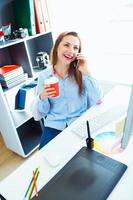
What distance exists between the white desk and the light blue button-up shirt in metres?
0.34

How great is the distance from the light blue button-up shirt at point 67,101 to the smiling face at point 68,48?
0.14 meters

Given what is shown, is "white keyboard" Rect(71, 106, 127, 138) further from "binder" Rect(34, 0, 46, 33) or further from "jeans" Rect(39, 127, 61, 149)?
"binder" Rect(34, 0, 46, 33)

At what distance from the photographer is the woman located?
1.51m

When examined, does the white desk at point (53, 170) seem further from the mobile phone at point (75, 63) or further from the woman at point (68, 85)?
the mobile phone at point (75, 63)

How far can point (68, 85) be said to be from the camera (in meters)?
1.55

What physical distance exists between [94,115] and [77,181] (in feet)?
1.86

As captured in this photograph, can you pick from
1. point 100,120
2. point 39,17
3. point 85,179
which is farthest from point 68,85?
point 39,17

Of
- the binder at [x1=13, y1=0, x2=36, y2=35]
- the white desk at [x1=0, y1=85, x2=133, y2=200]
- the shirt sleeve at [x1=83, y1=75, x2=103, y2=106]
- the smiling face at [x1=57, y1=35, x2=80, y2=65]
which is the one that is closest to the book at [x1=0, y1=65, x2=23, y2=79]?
the binder at [x1=13, y1=0, x2=36, y2=35]

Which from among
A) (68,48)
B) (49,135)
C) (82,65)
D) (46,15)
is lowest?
(49,135)

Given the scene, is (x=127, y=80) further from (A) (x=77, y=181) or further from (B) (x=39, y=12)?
(A) (x=77, y=181)

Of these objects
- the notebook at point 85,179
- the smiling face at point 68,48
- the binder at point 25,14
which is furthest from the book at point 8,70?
the notebook at point 85,179

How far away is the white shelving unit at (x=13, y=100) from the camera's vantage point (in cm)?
196

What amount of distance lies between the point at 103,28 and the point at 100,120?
108 centimetres

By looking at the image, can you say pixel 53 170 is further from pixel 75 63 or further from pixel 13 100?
pixel 13 100
